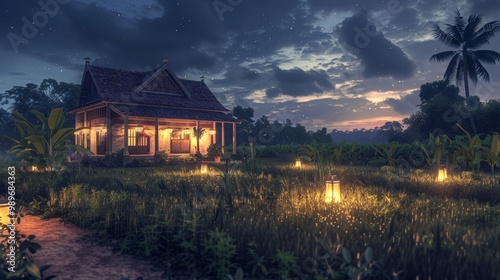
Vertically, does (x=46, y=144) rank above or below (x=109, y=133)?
below

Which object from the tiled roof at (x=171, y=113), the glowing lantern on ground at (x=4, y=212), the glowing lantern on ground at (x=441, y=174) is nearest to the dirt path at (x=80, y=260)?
the glowing lantern on ground at (x=4, y=212)

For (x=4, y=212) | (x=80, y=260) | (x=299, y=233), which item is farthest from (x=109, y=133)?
(x=299, y=233)

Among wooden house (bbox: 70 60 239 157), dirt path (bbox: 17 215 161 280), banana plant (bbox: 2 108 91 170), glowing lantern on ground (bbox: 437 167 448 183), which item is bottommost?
dirt path (bbox: 17 215 161 280)

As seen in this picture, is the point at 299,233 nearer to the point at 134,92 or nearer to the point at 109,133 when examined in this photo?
the point at 109,133

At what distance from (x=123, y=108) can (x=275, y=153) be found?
12.4 m

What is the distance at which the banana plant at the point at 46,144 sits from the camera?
28.3 feet

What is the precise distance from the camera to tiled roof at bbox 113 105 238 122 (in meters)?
20.1

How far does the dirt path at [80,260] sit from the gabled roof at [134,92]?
53.9 feet

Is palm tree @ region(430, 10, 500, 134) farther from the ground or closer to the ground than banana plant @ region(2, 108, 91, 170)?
farther from the ground

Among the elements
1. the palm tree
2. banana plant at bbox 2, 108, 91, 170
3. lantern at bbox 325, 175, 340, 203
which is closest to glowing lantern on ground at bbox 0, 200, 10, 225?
banana plant at bbox 2, 108, 91, 170

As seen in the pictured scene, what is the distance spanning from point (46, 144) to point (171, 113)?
42.0 feet

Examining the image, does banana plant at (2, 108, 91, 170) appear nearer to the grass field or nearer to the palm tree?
the grass field

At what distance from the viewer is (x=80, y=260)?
13.4ft

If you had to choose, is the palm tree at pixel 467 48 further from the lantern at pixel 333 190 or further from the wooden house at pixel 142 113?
the lantern at pixel 333 190
